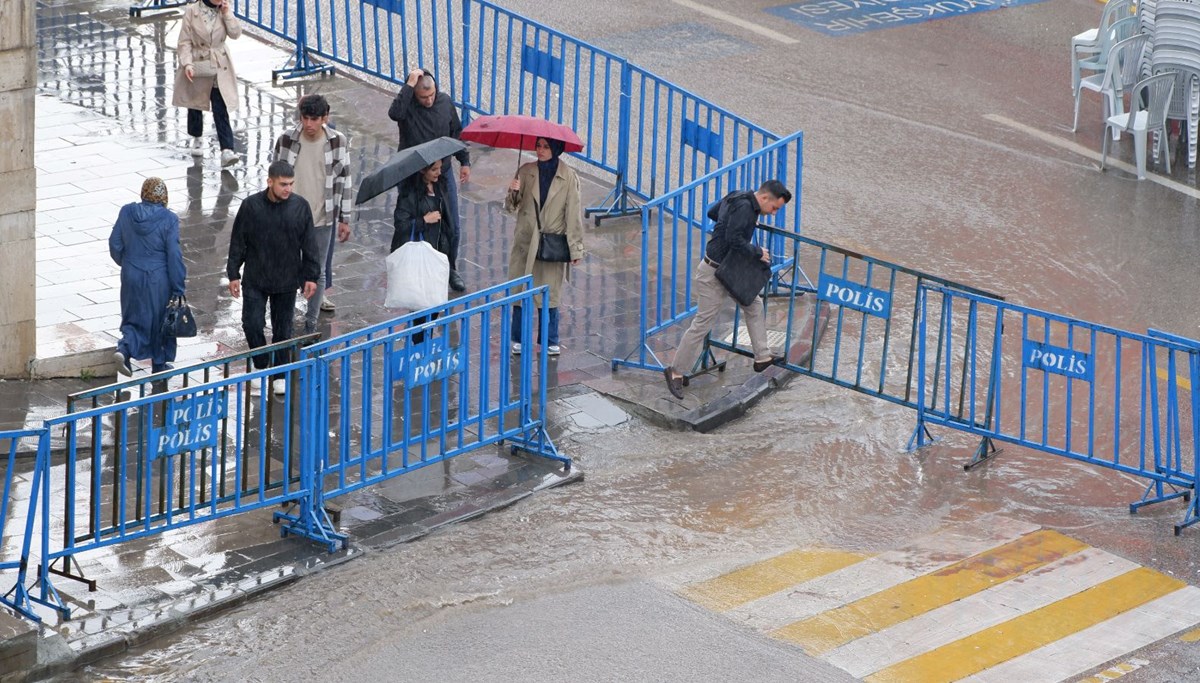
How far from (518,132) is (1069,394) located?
408 centimetres

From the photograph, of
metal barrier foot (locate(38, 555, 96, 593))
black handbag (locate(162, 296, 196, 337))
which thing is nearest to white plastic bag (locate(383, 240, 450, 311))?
black handbag (locate(162, 296, 196, 337))

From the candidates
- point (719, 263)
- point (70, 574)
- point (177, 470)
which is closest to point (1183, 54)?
point (719, 263)

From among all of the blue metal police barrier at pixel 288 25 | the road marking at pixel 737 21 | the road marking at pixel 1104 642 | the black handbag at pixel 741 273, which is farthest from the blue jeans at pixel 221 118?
the road marking at pixel 1104 642

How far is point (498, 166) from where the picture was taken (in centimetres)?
1641

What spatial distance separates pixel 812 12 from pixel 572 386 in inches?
396

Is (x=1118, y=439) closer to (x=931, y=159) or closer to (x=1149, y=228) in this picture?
(x=1149, y=228)

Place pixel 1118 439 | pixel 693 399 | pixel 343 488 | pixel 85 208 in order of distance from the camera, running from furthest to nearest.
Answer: pixel 85 208 < pixel 693 399 < pixel 1118 439 < pixel 343 488

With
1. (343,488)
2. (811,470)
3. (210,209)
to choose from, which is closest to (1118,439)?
(811,470)

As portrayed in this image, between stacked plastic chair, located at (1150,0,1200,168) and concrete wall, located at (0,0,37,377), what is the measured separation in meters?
10.8

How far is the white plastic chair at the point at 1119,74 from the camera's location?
57.3ft

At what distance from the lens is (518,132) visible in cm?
1213

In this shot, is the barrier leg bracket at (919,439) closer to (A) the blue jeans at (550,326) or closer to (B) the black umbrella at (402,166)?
(A) the blue jeans at (550,326)

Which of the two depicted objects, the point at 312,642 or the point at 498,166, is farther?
the point at 498,166

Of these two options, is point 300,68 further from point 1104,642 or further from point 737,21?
point 1104,642
